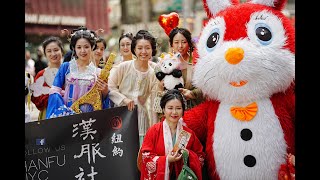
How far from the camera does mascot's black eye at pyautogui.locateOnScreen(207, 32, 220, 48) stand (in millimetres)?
3836

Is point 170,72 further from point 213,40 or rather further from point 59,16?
point 59,16

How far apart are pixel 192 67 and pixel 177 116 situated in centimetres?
75

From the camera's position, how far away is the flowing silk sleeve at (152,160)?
3.58 metres

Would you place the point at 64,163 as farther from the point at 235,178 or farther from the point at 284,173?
the point at 284,173

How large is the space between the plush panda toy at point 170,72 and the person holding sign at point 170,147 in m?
0.31

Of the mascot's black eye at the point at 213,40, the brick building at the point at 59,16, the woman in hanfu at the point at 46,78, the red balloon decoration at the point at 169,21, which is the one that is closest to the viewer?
the mascot's black eye at the point at 213,40

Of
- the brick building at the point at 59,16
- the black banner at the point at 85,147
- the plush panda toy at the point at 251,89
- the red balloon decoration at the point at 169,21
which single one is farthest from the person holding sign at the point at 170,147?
the brick building at the point at 59,16

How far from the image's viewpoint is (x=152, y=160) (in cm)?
362

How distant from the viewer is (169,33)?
4.64 m

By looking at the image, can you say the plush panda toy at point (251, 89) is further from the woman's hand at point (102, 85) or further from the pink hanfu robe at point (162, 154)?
the woman's hand at point (102, 85)

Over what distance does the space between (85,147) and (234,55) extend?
1.50 meters

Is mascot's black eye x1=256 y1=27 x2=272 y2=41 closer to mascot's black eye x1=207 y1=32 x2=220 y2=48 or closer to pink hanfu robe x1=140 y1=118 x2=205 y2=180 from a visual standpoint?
mascot's black eye x1=207 y1=32 x2=220 y2=48

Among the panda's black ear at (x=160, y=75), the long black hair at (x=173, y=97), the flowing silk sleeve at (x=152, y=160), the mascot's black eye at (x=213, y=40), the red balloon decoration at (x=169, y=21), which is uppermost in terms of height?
the red balloon decoration at (x=169, y=21)

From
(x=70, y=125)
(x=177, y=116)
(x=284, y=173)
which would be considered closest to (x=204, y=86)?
(x=177, y=116)
